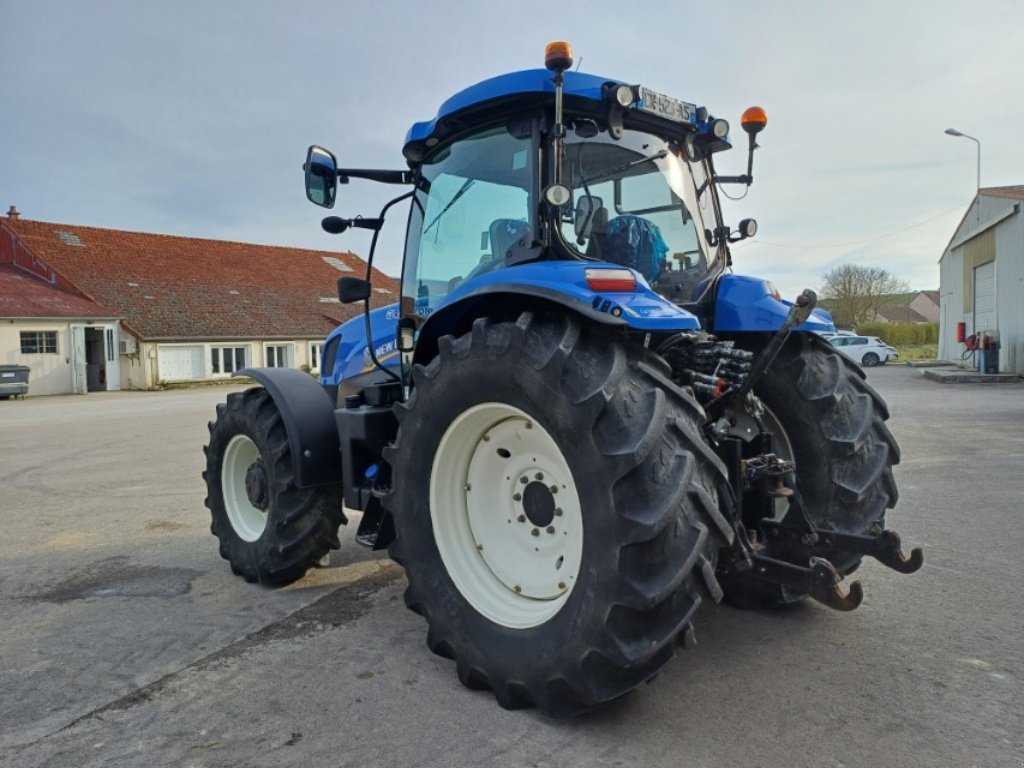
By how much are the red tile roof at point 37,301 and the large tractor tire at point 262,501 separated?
2659cm

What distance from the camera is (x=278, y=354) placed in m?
32.0

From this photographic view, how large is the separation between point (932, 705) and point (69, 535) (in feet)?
19.6

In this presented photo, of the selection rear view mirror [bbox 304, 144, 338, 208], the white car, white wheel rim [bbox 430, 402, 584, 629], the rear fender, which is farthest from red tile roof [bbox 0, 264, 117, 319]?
the white car

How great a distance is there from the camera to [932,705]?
9.46 ft

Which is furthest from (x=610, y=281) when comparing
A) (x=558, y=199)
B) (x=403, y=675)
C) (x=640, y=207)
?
(x=403, y=675)

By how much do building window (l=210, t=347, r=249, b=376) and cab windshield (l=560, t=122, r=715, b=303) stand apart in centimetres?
2868

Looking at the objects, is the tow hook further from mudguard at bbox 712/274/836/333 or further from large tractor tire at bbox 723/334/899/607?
mudguard at bbox 712/274/836/333

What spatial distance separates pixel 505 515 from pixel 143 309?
30485 mm

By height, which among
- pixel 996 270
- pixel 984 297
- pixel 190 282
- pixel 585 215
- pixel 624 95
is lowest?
pixel 585 215

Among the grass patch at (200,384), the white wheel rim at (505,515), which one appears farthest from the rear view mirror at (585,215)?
the grass patch at (200,384)

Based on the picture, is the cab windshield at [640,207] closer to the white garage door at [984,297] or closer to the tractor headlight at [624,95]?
the tractor headlight at [624,95]

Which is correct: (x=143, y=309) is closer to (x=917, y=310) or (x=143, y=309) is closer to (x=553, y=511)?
(x=553, y=511)

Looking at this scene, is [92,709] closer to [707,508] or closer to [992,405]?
[707,508]

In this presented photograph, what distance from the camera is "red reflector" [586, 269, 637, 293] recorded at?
285 centimetres
